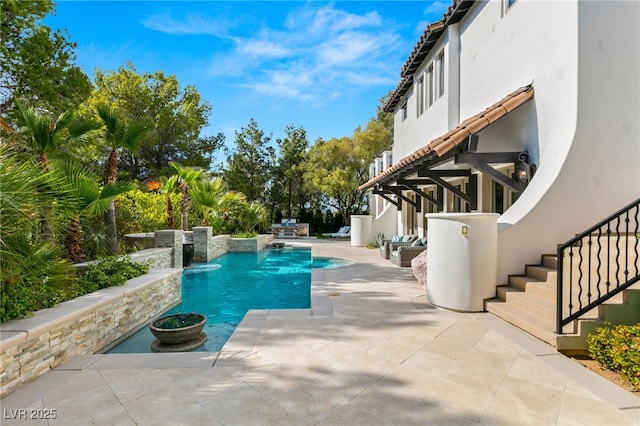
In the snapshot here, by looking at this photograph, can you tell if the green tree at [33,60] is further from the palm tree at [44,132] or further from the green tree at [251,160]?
the green tree at [251,160]

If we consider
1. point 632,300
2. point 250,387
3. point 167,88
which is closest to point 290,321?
point 250,387

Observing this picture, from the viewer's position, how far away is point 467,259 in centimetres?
638

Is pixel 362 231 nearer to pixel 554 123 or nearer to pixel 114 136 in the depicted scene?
pixel 554 123

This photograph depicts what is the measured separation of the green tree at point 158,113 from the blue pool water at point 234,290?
17.9m

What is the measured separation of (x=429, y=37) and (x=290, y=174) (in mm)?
22842

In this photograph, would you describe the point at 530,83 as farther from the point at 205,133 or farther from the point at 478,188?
the point at 205,133

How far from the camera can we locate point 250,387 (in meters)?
3.72

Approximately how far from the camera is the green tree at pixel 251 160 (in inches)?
1350

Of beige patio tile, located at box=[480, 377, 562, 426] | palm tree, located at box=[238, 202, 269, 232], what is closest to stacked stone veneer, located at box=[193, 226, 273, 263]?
palm tree, located at box=[238, 202, 269, 232]

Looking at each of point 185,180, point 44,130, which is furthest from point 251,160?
point 44,130

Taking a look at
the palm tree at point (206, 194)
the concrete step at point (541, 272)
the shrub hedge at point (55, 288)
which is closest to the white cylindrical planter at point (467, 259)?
the concrete step at point (541, 272)

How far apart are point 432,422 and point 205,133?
34.1 metres

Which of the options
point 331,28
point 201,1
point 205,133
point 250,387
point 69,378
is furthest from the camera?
point 205,133

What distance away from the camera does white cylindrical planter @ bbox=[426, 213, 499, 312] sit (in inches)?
250
